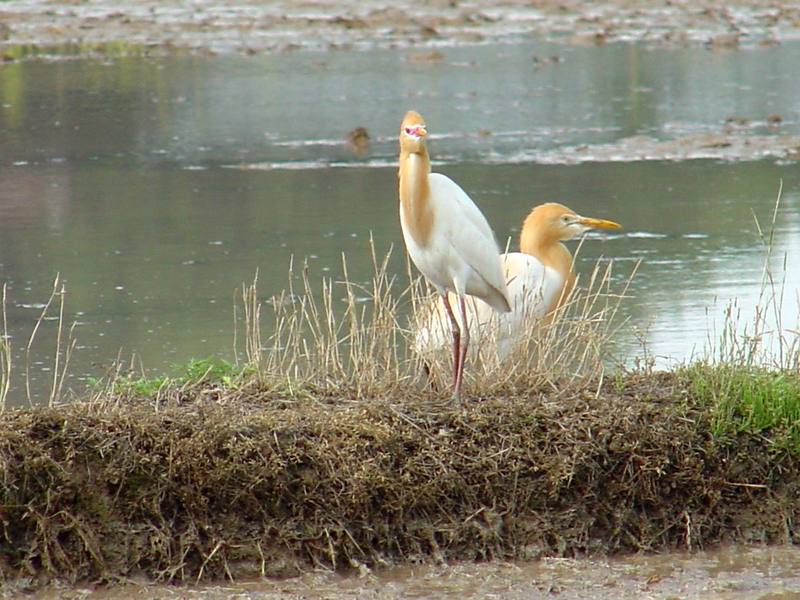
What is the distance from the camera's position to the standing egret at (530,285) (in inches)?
223

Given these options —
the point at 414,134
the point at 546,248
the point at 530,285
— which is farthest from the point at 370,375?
the point at 546,248

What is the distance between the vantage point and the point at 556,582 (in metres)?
4.32

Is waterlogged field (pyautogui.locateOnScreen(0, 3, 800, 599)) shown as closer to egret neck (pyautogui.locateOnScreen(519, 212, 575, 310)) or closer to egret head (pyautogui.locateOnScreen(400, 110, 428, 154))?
egret neck (pyautogui.locateOnScreen(519, 212, 575, 310))

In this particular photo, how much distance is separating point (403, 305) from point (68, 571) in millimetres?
3690

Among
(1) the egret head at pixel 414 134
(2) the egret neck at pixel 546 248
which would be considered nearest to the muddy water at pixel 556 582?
(1) the egret head at pixel 414 134

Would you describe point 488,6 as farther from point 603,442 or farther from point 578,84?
point 603,442

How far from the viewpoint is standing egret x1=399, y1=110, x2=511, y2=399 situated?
5070 millimetres

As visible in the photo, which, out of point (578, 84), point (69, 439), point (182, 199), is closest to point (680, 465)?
point (69, 439)

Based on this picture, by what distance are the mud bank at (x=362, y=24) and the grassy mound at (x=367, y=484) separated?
17.1 meters

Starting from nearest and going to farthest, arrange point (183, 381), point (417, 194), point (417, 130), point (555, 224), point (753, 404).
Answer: point (753, 404) < point (417, 130) < point (417, 194) < point (183, 381) < point (555, 224)

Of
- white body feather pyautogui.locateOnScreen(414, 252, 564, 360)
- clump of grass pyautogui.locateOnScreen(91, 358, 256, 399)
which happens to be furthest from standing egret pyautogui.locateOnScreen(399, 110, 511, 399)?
clump of grass pyautogui.locateOnScreen(91, 358, 256, 399)

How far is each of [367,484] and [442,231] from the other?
44.2 inches

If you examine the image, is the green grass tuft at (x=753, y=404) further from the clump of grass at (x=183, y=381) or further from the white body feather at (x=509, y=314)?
the clump of grass at (x=183, y=381)

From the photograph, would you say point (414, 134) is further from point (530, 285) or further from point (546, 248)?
point (546, 248)
